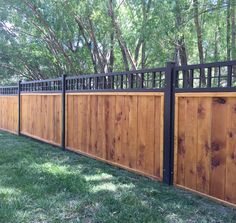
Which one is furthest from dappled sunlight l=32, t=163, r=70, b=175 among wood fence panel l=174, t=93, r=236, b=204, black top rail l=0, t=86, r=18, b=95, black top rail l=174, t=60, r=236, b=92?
black top rail l=0, t=86, r=18, b=95

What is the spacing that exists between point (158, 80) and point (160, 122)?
1.87ft

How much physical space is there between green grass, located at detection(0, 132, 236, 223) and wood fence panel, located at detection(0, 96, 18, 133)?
4243mm

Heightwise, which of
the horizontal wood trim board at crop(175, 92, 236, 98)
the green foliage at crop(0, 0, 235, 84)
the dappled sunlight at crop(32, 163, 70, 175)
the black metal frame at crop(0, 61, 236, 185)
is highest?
the green foliage at crop(0, 0, 235, 84)

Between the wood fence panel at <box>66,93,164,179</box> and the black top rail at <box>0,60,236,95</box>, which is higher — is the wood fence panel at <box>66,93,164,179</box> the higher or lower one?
the lower one

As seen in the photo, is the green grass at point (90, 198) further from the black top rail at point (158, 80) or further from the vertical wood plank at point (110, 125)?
the black top rail at point (158, 80)

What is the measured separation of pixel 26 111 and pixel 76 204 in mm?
5364

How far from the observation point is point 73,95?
5.93 m

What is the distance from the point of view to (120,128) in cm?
465

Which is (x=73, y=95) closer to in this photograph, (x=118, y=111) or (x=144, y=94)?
(x=118, y=111)

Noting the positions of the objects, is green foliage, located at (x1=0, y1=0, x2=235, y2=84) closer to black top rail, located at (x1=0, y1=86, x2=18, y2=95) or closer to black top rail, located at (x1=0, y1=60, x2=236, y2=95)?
black top rail, located at (x1=0, y1=60, x2=236, y2=95)

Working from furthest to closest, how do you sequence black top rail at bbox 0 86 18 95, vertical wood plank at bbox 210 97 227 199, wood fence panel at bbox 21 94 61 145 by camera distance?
black top rail at bbox 0 86 18 95, wood fence panel at bbox 21 94 61 145, vertical wood plank at bbox 210 97 227 199

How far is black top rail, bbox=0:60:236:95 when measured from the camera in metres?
3.27

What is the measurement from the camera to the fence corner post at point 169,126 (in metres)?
3.75

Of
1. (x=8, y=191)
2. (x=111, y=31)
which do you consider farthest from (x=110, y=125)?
(x=111, y=31)
